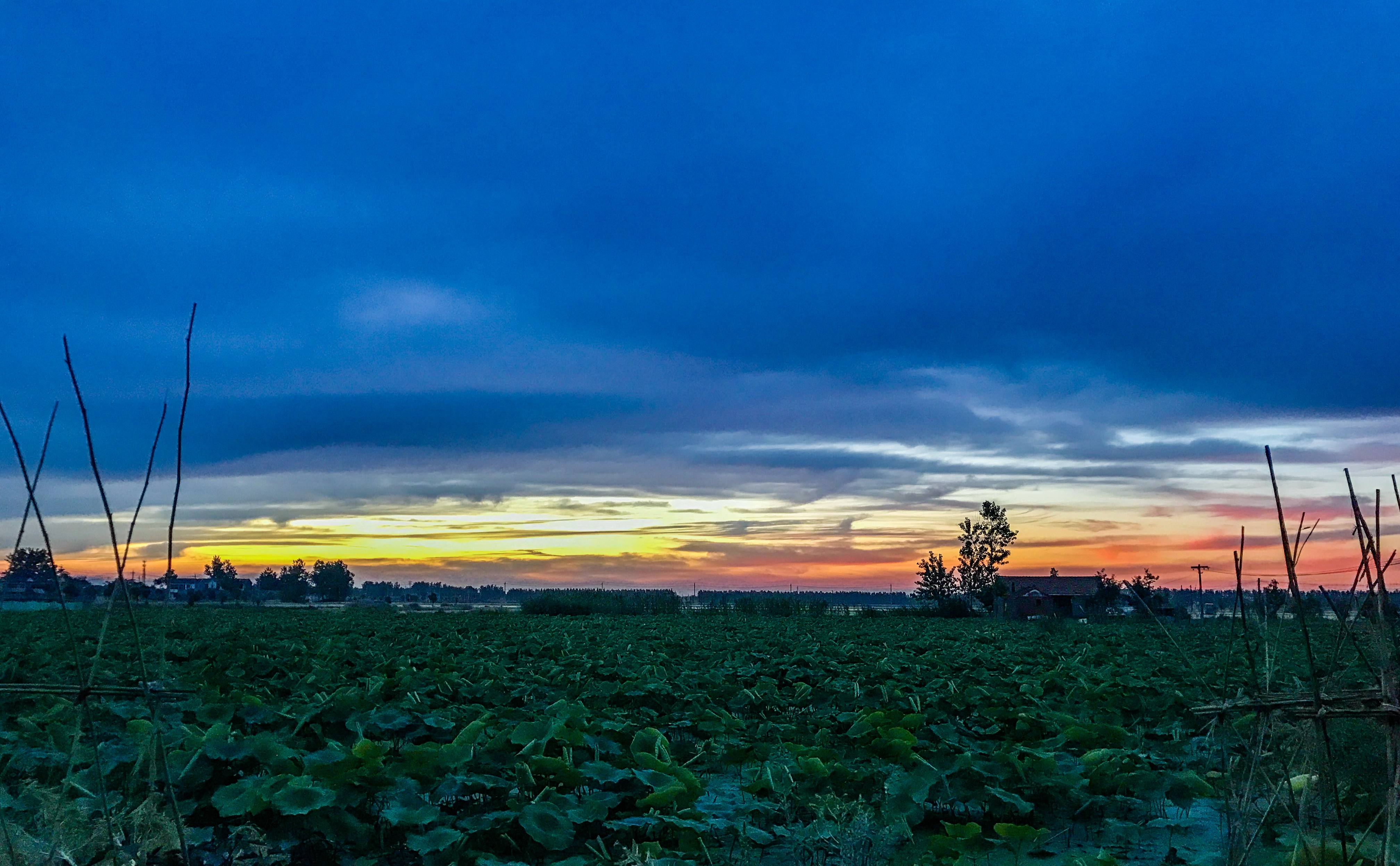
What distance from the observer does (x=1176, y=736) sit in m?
7.68

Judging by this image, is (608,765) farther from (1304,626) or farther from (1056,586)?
(1056,586)

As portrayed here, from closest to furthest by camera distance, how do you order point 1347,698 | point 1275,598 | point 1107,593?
point 1347,698 < point 1275,598 < point 1107,593

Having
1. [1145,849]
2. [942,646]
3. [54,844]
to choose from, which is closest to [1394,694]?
[1145,849]

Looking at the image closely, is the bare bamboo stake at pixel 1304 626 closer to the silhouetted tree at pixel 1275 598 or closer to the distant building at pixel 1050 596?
the silhouetted tree at pixel 1275 598

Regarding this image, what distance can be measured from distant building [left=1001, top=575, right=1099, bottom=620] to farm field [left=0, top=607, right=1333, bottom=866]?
134 feet

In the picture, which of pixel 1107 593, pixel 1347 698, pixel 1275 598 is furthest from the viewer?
pixel 1107 593

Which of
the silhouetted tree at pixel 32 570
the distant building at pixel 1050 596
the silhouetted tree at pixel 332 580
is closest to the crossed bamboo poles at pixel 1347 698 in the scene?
the silhouetted tree at pixel 32 570

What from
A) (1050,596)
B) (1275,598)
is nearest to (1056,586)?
(1050,596)

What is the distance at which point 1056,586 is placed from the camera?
52.2 metres

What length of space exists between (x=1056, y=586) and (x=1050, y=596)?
3.79 ft

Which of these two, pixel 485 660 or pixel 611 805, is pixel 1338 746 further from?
pixel 485 660

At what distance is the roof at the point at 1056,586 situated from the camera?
5116 cm

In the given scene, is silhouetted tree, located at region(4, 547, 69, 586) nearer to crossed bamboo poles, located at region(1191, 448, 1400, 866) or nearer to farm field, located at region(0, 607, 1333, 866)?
farm field, located at region(0, 607, 1333, 866)

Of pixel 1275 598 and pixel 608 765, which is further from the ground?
pixel 1275 598
